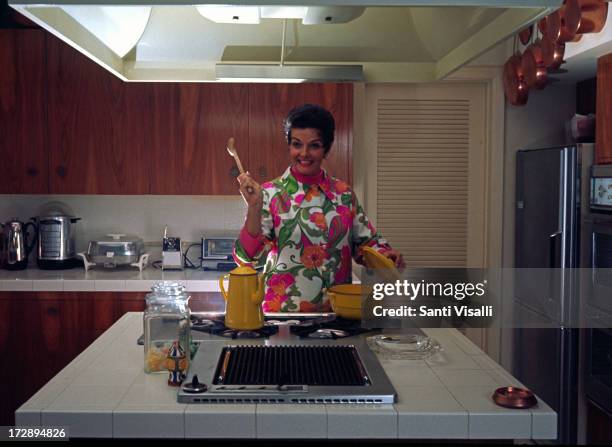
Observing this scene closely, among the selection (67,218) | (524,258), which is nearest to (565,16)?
(524,258)

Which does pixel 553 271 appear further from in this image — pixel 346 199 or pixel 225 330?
pixel 225 330

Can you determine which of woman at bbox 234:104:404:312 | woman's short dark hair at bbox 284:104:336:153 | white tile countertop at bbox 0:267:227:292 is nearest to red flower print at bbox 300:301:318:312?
woman at bbox 234:104:404:312

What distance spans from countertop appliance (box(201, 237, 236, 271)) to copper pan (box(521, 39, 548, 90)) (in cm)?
183

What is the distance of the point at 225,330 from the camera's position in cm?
196

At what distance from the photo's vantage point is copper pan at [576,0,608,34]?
9.45ft

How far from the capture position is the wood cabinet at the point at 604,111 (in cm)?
305

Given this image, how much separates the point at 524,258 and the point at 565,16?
4.60 ft

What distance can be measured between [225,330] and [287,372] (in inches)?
17.0

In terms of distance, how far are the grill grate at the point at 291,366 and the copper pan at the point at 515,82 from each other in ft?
8.08

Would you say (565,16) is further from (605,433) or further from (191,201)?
(191,201)

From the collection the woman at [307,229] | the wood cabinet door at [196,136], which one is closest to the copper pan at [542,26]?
the woman at [307,229]

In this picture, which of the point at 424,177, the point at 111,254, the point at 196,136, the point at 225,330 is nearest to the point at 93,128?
the point at 196,136

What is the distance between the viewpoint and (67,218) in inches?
151

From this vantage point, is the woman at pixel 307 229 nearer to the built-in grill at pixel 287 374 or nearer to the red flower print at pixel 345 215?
the red flower print at pixel 345 215
